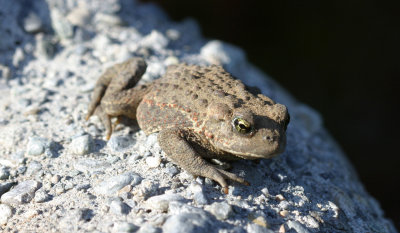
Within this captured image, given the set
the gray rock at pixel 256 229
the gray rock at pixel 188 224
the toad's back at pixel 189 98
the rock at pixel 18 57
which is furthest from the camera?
the rock at pixel 18 57

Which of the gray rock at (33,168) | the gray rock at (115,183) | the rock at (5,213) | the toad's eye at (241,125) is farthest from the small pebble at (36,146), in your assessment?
the toad's eye at (241,125)

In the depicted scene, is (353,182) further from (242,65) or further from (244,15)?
(244,15)

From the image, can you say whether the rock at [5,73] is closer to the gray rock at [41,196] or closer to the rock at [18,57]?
the rock at [18,57]

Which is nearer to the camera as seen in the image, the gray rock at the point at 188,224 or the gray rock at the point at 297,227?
the gray rock at the point at 188,224

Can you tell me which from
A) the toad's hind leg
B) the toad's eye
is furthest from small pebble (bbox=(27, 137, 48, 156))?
the toad's eye

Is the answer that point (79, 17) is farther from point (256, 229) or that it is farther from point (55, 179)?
point (256, 229)

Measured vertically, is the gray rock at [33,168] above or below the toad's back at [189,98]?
below

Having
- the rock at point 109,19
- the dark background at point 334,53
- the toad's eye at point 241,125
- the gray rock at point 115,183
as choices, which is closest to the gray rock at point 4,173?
the gray rock at point 115,183

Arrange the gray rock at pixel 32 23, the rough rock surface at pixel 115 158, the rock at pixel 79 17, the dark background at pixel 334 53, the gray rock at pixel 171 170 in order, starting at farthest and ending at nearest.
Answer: the dark background at pixel 334 53, the rock at pixel 79 17, the gray rock at pixel 32 23, the gray rock at pixel 171 170, the rough rock surface at pixel 115 158

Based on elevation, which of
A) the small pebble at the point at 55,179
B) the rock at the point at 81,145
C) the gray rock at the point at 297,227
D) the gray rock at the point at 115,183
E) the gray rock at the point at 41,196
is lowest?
the gray rock at the point at 41,196
